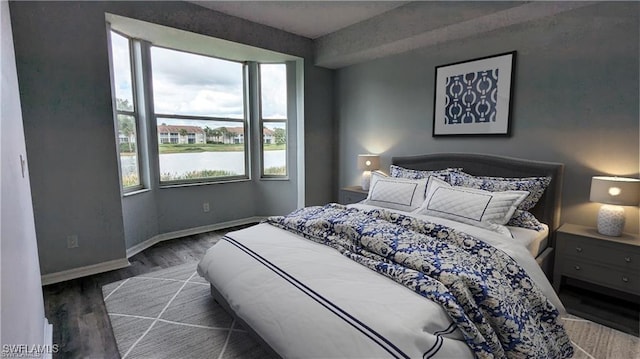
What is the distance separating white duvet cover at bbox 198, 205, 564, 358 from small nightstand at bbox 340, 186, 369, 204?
1839mm

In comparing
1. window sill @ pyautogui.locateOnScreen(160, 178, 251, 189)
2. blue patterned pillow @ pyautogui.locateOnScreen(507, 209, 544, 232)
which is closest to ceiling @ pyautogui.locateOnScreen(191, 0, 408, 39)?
window sill @ pyautogui.locateOnScreen(160, 178, 251, 189)

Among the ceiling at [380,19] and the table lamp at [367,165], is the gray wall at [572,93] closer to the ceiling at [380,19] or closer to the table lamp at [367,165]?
the ceiling at [380,19]

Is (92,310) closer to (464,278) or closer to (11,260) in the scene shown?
(11,260)

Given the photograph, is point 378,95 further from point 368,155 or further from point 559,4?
point 559,4

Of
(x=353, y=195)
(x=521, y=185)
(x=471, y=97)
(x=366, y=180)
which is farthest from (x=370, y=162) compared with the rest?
(x=521, y=185)

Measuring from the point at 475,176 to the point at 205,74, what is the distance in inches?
142

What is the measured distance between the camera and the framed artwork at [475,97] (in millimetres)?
2916

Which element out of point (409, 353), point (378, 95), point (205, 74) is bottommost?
point (409, 353)

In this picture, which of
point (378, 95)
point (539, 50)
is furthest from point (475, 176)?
point (378, 95)

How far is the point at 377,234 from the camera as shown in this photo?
184cm

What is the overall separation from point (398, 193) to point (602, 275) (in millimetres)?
1636

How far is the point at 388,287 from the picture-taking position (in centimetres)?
146

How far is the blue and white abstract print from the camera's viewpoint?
3.00 metres

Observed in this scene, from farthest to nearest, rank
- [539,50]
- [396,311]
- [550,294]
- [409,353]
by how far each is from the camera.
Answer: [539,50], [550,294], [396,311], [409,353]
